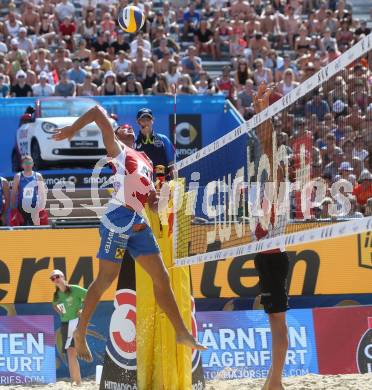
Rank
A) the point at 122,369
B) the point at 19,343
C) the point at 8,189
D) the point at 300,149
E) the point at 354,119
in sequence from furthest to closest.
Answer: the point at 8,189 < the point at 19,343 < the point at 122,369 < the point at 300,149 < the point at 354,119

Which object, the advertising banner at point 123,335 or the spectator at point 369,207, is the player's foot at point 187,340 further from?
the spectator at point 369,207

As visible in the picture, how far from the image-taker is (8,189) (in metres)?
15.4

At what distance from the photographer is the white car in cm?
1834

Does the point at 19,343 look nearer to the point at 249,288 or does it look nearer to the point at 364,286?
the point at 249,288

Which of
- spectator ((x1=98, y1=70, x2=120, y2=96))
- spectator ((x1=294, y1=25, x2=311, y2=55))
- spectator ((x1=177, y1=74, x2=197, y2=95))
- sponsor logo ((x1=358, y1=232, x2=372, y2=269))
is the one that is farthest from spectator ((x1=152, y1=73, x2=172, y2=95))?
sponsor logo ((x1=358, y1=232, x2=372, y2=269))

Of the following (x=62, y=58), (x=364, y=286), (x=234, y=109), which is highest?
(x=62, y=58)

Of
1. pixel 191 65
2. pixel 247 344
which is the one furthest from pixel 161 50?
pixel 247 344

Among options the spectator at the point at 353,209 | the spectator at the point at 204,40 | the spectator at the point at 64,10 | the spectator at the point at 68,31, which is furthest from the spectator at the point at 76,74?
the spectator at the point at 353,209

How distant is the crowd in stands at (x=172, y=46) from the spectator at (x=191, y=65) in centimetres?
2

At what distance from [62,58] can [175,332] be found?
1250cm

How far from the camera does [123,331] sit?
9.39 meters

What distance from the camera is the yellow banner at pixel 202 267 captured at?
40.2 ft

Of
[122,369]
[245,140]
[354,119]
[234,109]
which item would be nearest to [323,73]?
[354,119]

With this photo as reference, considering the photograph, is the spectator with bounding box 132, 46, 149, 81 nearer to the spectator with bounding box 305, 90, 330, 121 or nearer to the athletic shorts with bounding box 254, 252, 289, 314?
the spectator with bounding box 305, 90, 330, 121
